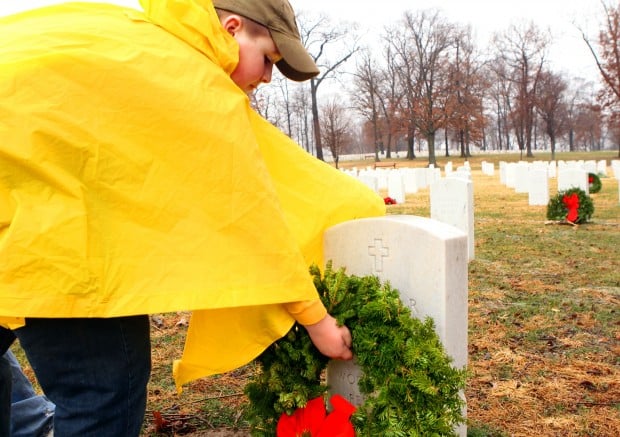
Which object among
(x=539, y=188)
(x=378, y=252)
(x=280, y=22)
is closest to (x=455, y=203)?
(x=378, y=252)

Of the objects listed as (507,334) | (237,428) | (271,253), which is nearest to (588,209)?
(507,334)

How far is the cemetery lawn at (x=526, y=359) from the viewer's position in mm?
2904

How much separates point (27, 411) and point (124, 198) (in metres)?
1.65

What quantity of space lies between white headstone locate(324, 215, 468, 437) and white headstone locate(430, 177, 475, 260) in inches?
181

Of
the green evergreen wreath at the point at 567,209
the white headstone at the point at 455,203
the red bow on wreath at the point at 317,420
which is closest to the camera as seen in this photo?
the red bow on wreath at the point at 317,420

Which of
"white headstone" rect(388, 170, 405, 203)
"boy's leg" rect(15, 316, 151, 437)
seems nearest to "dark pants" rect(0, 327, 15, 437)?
"boy's leg" rect(15, 316, 151, 437)

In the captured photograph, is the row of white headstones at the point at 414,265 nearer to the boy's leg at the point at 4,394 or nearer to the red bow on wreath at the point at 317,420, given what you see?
the red bow on wreath at the point at 317,420

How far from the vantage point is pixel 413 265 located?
215 centimetres

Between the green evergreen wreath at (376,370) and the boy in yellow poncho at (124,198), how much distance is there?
326 millimetres

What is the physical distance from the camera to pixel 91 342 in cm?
156

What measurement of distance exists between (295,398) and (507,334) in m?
2.57

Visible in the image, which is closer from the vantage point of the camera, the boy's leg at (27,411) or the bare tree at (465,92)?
the boy's leg at (27,411)

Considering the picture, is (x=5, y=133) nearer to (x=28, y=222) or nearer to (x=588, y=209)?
(x=28, y=222)

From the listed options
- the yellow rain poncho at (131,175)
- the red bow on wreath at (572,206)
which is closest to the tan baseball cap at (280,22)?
the yellow rain poncho at (131,175)
